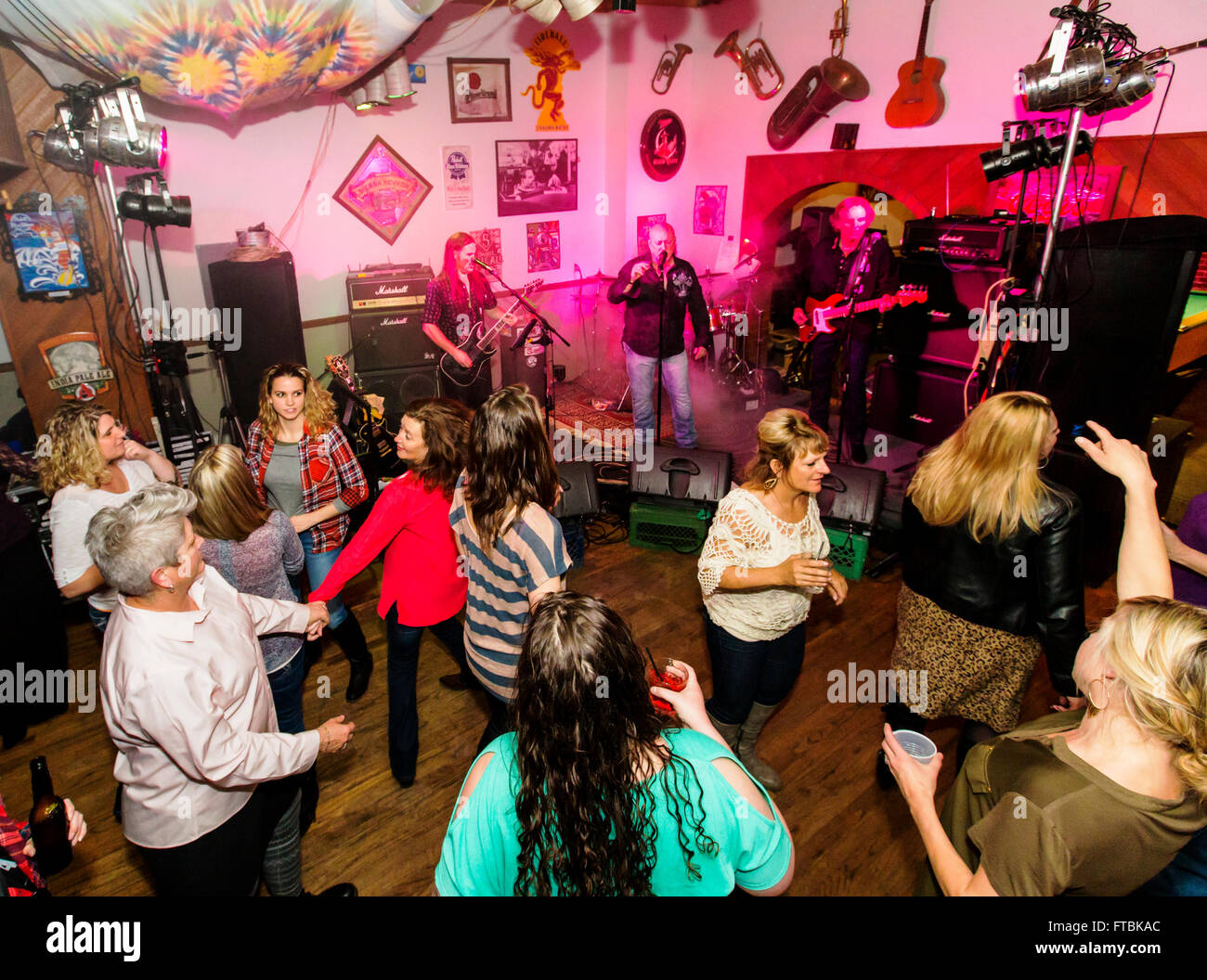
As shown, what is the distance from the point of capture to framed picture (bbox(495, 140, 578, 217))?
6230mm

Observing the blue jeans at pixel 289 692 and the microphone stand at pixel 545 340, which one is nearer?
the blue jeans at pixel 289 692

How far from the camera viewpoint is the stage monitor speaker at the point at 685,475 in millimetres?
4285

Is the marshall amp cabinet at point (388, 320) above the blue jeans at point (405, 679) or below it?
above

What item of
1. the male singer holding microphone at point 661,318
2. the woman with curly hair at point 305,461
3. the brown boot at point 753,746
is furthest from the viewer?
the male singer holding microphone at point 661,318

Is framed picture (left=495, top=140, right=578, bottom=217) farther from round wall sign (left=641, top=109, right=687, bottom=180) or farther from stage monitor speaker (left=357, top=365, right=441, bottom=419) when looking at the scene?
stage monitor speaker (left=357, top=365, right=441, bottom=419)

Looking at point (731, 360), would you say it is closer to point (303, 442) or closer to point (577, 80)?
point (577, 80)

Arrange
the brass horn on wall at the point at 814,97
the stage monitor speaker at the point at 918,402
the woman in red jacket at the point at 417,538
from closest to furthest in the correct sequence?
1. the woman in red jacket at the point at 417,538
2. the stage monitor speaker at the point at 918,402
3. the brass horn on wall at the point at 814,97

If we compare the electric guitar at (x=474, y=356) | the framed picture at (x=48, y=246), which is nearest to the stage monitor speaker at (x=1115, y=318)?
the electric guitar at (x=474, y=356)

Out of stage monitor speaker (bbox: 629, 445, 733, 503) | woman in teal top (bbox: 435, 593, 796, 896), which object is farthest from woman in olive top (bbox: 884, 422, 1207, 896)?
stage monitor speaker (bbox: 629, 445, 733, 503)

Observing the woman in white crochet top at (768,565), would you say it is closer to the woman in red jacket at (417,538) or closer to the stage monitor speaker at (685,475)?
the woman in red jacket at (417,538)

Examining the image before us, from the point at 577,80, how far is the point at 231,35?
3.47 metres

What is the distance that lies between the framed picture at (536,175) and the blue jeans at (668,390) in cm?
206

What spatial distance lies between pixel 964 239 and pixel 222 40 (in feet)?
15.0
